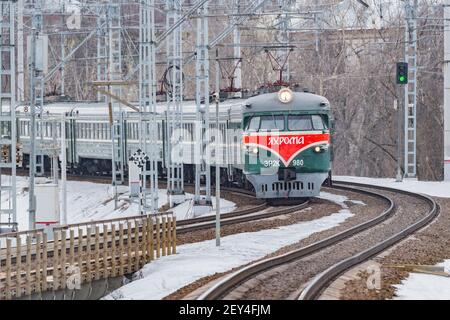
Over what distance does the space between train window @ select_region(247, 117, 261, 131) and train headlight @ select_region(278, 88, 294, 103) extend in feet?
2.57

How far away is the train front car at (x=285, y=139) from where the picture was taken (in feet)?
99.2

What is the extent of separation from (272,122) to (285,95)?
77 cm

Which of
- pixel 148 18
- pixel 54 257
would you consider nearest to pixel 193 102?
pixel 148 18

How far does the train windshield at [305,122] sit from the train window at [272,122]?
0.76 feet

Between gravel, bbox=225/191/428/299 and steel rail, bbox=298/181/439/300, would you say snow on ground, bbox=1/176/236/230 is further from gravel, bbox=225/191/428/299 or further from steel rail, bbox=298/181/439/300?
gravel, bbox=225/191/428/299

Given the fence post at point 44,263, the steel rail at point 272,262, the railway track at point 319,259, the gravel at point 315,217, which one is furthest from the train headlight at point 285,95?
the fence post at point 44,263

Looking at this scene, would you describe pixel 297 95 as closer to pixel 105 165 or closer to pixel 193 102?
pixel 193 102

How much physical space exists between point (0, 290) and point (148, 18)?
11.8 m

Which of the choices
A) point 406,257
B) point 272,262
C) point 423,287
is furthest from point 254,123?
point 423,287

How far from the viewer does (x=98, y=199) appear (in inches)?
1674

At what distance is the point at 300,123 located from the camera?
99.7 feet

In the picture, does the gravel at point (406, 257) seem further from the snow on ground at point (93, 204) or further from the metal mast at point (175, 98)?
the snow on ground at point (93, 204)

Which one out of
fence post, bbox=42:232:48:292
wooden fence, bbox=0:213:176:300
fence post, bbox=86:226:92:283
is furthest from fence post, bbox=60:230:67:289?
fence post, bbox=86:226:92:283

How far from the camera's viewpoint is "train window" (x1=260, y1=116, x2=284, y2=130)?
30.3 m
